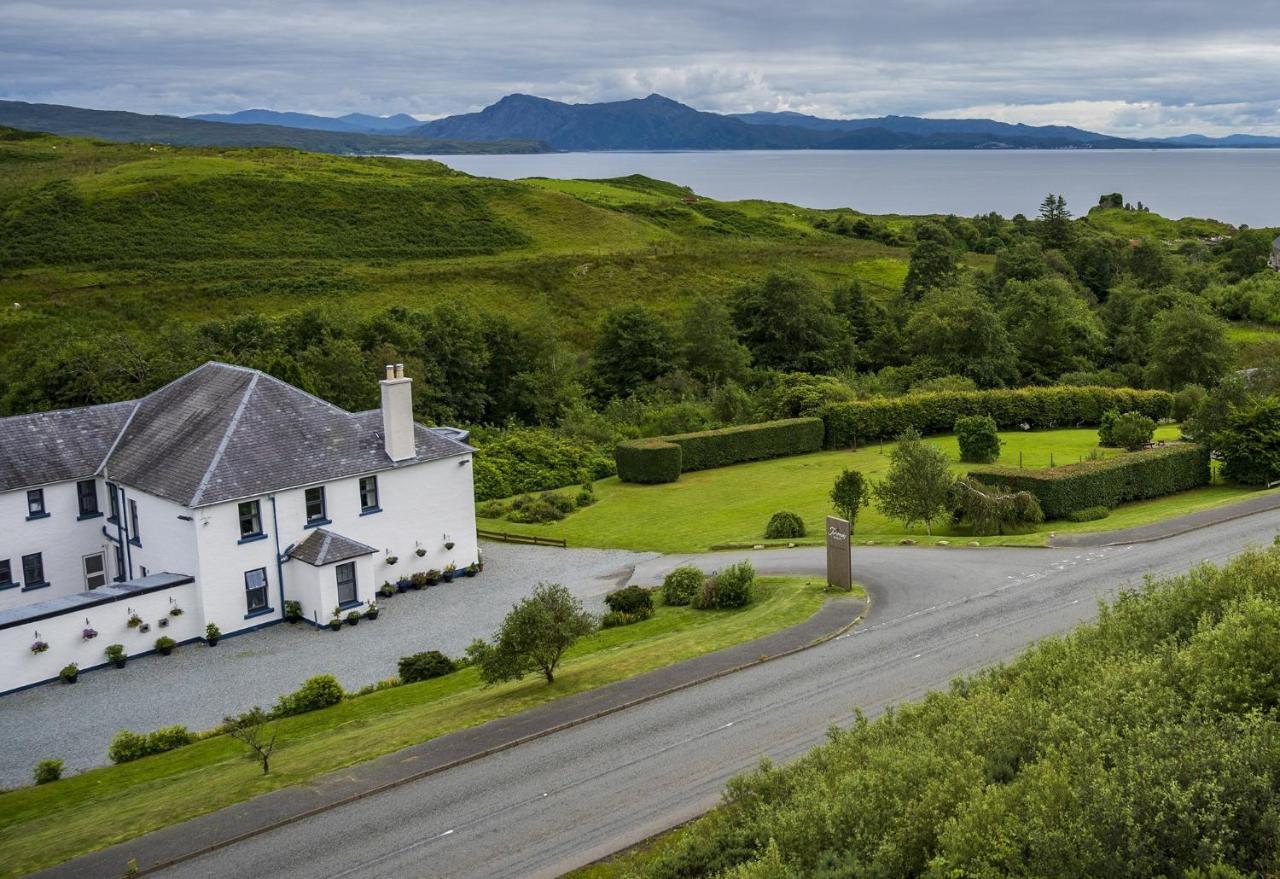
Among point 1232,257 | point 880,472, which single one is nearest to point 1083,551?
point 880,472

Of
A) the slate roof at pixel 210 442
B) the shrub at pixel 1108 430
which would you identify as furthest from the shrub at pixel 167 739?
the shrub at pixel 1108 430

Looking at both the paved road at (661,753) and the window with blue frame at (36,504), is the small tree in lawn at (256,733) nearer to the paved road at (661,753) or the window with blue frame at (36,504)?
the paved road at (661,753)

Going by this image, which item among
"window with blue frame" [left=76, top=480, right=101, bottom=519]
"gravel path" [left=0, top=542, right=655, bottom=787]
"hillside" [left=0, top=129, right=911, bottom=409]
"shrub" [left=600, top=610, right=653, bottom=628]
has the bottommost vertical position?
"gravel path" [left=0, top=542, right=655, bottom=787]

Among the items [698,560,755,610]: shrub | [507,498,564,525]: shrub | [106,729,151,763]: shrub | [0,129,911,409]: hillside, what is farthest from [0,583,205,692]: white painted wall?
[0,129,911,409]: hillside

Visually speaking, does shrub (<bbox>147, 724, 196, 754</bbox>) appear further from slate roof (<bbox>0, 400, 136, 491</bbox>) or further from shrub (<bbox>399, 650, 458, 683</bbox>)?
slate roof (<bbox>0, 400, 136, 491</bbox>)

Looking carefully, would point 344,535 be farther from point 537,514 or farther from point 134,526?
point 537,514

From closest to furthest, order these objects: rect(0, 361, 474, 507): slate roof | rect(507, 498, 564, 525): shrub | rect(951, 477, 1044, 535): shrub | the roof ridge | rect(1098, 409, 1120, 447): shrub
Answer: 1. the roof ridge
2. rect(0, 361, 474, 507): slate roof
3. rect(951, 477, 1044, 535): shrub
4. rect(507, 498, 564, 525): shrub
5. rect(1098, 409, 1120, 447): shrub
